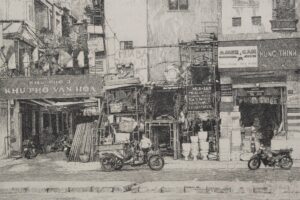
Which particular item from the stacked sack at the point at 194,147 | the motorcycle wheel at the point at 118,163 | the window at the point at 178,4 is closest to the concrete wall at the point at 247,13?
the window at the point at 178,4

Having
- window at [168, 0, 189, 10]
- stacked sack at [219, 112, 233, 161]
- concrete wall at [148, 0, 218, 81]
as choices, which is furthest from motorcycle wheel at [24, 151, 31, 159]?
window at [168, 0, 189, 10]

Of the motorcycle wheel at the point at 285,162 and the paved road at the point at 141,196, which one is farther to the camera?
the motorcycle wheel at the point at 285,162

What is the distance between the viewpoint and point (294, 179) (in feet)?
49.4

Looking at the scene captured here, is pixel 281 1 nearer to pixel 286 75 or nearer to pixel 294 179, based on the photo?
pixel 286 75

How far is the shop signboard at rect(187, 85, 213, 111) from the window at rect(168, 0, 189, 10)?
3.51 m

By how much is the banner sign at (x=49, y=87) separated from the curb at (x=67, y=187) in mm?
6805

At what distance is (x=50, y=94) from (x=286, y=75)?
28.4 feet

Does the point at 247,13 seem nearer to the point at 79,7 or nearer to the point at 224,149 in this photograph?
the point at 224,149

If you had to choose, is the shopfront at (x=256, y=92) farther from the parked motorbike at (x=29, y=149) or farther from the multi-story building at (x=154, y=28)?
the parked motorbike at (x=29, y=149)

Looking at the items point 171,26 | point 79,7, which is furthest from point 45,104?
point 171,26

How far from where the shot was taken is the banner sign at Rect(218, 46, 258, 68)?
20.6 metres

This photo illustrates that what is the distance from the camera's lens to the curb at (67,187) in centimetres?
1405

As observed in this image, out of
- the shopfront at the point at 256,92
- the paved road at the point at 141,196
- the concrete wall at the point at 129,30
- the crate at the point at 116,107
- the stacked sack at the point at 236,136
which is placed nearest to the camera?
the paved road at the point at 141,196

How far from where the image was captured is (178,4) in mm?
23016
